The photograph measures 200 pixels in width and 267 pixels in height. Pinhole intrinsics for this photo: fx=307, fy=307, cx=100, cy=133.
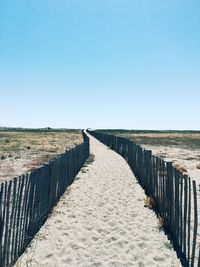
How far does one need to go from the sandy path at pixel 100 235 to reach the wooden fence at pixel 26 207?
0.25 metres

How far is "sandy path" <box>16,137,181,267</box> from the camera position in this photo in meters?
6.11

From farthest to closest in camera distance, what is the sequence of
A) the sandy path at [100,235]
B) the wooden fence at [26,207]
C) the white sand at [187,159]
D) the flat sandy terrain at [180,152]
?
the flat sandy terrain at [180,152] → the white sand at [187,159] → the sandy path at [100,235] → the wooden fence at [26,207]

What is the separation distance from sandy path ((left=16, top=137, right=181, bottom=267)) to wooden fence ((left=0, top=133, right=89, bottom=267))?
0.81 feet

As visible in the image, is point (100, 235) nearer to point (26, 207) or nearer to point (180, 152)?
point (26, 207)

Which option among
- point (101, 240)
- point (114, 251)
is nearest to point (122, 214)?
point (101, 240)

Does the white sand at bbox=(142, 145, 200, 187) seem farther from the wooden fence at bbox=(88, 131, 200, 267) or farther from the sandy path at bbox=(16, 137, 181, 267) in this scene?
the sandy path at bbox=(16, 137, 181, 267)

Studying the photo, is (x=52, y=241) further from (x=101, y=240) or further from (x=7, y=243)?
(x=7, y=243)

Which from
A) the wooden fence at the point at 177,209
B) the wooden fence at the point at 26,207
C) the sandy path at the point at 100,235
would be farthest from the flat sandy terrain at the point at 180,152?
the wooden fence at the point at 26,207

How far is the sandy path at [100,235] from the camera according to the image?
6.11 meters

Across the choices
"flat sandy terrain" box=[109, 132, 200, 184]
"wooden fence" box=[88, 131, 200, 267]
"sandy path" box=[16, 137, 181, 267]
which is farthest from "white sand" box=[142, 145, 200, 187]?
"sandy path" box=[16, 137, 181, 267]

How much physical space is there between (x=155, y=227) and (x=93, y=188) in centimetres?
523

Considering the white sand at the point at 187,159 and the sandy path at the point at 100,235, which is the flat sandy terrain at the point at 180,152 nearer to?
the white sand at the point at 187,159

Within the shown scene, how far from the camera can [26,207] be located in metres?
6.77

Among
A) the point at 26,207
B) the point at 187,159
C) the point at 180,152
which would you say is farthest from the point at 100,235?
the point at 180,152
